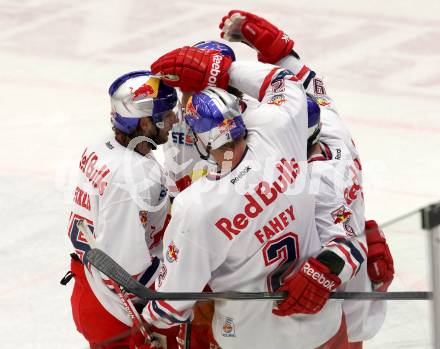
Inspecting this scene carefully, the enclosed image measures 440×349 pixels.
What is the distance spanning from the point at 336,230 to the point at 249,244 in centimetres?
32

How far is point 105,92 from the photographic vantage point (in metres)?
6.16

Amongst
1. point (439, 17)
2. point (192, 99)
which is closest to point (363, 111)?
point (439, 17)

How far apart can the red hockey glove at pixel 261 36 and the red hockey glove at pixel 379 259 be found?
115 centimetres

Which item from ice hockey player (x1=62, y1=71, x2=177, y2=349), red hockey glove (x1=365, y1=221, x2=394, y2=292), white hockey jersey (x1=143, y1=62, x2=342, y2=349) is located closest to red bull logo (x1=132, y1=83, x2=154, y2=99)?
ice hockey player (x1=62, y1=71, x2=177, y2=349)

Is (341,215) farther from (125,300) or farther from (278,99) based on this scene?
(125,300)

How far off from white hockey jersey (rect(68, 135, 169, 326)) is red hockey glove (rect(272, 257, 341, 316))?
566 millimetres

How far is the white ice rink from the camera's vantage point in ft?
14.6

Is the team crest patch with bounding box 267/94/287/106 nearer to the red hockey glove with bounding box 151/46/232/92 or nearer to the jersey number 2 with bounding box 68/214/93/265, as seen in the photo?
the red hockey glove with bounding box 151/46/232/92

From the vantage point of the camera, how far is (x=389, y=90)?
6.04 m

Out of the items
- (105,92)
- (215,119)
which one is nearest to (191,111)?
(215,119)

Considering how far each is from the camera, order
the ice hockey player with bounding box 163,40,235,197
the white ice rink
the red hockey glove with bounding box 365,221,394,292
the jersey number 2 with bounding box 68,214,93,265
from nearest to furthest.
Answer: the red hockey glove with bounding box 365,221,394,292, the jersey number 2 with bounding box 68,214,93,265, the ice hockey player with bounding box 163,40,235,197, the white ice rink

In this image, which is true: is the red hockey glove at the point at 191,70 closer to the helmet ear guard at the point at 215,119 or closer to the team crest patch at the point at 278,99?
the team crest patch at the point at 278,99

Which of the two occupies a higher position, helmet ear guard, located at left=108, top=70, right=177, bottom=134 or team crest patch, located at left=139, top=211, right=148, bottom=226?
helmet ear guard, located at left=108, top=70, right=177, bottom=134

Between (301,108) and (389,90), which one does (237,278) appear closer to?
(301,108)
